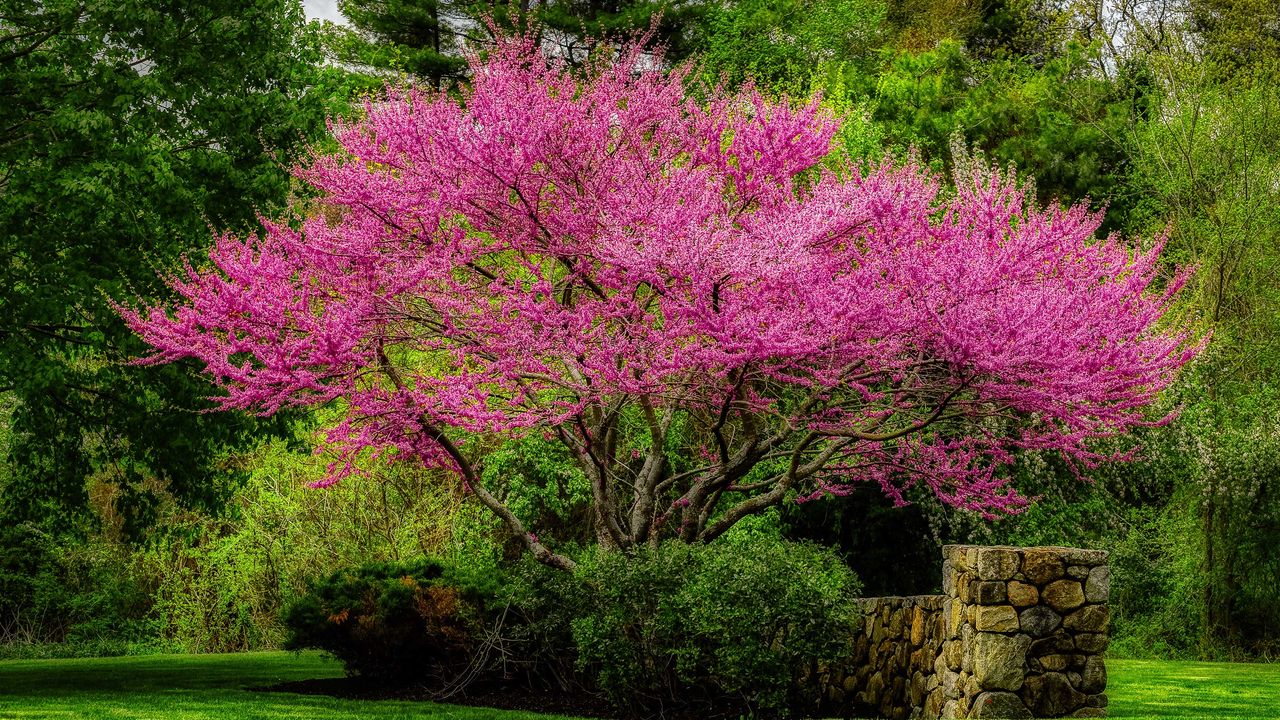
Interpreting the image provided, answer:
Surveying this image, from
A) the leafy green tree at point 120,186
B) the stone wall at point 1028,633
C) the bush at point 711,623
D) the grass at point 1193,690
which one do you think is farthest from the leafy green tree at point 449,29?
the stone wall at point 1028,633

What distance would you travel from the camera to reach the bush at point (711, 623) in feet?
33.2

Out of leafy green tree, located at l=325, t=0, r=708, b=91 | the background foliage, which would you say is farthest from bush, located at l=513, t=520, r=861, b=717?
leafy green tree, located at l=325, t=0, r=708, b=91

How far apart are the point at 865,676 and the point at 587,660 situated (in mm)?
2462

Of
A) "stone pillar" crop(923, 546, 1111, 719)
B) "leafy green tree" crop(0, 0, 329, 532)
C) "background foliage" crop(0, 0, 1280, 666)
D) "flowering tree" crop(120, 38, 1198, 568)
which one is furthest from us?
"background foliage" crop(0, 0, 1280, 666)

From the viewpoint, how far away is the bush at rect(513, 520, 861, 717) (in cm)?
1011

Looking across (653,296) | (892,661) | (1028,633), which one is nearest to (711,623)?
(892,661)

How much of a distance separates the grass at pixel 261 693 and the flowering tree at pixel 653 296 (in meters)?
2.41

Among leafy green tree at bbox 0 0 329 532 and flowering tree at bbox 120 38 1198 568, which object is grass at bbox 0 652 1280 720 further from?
flowering tree at bbox 120 38 1198 568

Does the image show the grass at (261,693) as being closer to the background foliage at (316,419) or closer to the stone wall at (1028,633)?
the stone wall at (1028,633)

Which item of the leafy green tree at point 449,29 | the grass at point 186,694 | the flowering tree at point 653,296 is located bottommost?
the grass at point 186,694

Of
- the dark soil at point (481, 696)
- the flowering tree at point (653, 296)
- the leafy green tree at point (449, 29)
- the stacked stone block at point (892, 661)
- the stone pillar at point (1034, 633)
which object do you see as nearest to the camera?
the stone pillar at point (1034, 633)

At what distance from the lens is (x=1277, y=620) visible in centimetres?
2028

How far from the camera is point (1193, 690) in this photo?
12.8 metres

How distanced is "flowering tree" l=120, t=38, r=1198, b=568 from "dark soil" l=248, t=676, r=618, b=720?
4.38 ft
